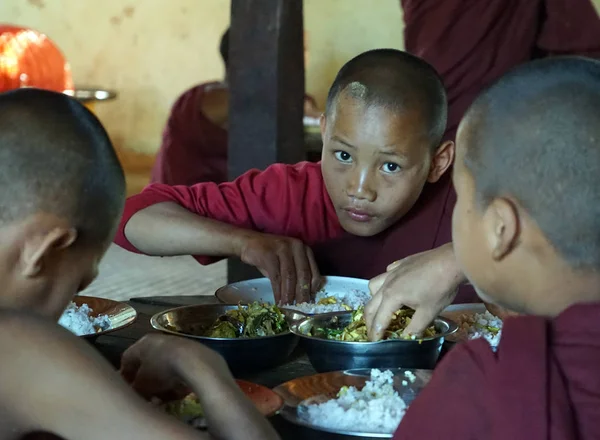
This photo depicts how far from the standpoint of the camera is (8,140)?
97 cm

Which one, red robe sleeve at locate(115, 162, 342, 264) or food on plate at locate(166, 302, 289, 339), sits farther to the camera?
red robe sleeve at locate(115, 162, 342, 264)

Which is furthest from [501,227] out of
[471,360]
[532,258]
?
[471,360]

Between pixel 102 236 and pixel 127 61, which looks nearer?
pixel 102 236

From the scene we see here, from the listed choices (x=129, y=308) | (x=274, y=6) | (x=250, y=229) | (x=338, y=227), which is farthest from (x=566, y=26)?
(x=129, y=308)

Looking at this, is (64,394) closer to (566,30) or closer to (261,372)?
(261,372)

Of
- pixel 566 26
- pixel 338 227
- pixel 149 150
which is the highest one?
pixel 566 26

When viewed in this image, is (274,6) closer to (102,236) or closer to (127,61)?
(102,236)

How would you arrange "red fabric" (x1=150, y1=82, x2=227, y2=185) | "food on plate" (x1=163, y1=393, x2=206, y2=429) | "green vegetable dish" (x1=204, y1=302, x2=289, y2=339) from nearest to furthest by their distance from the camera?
"food on plate" (x1=163, y1=393, x2=206, y2=429)
"green vegetable dish" (x1=204, y1=302, x2=289, y2=339)
"red fabric" (x1=150, y1=82, x2=227, y2=185)

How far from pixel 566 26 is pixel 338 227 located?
97 cm

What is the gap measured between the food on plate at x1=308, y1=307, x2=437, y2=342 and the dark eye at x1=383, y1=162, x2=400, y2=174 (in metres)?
0.42

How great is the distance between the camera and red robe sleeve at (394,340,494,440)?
89 centimetres

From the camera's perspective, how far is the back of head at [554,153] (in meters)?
0.92

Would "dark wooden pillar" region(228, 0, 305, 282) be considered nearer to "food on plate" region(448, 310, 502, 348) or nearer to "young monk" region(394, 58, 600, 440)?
"food on plate" region(448, 310, 502, 348)

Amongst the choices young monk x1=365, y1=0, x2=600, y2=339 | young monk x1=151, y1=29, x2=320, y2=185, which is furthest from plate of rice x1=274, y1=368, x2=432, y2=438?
young monk x1=151, y1=29, x2=320, y2=185
